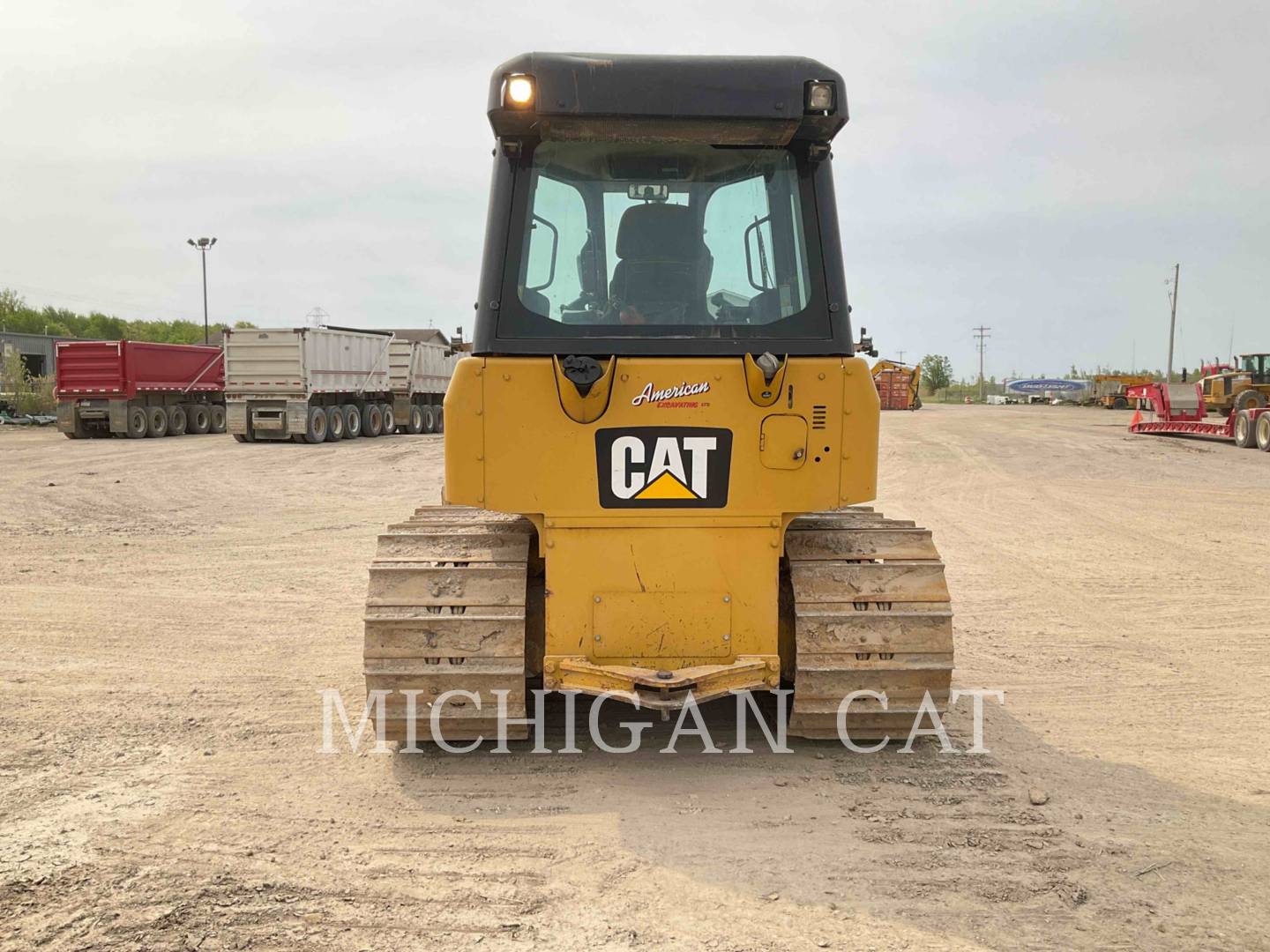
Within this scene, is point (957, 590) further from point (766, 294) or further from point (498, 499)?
point (498, 499)

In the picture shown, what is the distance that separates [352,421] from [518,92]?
25345 mm

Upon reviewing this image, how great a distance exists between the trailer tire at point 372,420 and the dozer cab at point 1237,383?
24.4m

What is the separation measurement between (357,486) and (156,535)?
206 inches

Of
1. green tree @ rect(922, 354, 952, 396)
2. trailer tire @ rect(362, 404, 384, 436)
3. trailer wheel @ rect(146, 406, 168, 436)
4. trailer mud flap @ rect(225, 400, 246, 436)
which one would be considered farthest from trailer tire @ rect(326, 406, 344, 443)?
green tree @ rect(922, 354, 952, 396)

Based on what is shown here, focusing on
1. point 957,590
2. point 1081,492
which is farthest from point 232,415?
point 957,590

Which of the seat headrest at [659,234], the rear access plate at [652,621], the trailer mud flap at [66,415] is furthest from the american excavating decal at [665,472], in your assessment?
the trailer mud flap at [66,415]

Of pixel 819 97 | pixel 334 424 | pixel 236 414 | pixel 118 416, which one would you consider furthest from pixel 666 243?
pixel 118 416

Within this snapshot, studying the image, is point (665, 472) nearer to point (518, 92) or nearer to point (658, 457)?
point (658, 457)

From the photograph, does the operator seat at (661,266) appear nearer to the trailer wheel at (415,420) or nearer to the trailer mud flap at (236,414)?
the trailer mud flap at (236,414)

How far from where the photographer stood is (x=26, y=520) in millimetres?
12492

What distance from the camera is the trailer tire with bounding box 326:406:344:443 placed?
26906mm

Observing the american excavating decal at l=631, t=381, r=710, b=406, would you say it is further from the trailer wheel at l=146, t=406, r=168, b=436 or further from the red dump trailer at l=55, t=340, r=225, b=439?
the trailer wheel at l=146, t=406, r=168, b=436

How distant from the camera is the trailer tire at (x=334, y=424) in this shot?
2691cm

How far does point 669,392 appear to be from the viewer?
14.2 ft
